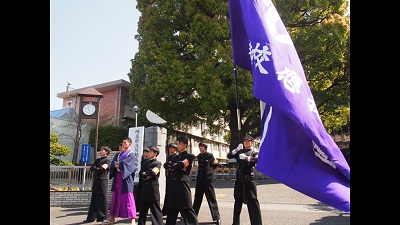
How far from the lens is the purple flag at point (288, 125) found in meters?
2.89

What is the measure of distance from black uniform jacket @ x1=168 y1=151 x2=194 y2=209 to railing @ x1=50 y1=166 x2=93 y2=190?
5.80 m

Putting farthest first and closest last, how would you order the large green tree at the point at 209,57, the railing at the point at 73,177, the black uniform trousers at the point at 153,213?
the large green tree at the point at 209,57
the railing at the point at 73,177
the black uniform trousers at the point at 153,213

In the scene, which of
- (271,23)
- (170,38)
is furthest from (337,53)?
(271,23)

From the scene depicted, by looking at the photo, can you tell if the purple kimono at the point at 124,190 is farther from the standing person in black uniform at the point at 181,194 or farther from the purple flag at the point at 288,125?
the purple flag at the point at 288,125

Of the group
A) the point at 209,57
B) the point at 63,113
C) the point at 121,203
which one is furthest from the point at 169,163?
the point at 63,113

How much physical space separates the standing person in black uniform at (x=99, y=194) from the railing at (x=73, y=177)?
3407 millimetres

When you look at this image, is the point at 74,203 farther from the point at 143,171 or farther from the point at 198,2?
the point at 198,2

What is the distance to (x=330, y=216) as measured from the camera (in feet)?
24.4

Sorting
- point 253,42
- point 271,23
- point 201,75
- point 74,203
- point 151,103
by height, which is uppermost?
point 201,75

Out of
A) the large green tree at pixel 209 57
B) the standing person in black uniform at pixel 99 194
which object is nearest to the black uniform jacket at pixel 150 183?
the standing person in black uniform at pixel 99 194

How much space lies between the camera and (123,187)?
7.29 meters

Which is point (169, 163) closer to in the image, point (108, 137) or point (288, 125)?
point (288, 125)

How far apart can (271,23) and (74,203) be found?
31.4ft

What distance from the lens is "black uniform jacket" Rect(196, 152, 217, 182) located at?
25.3ft
